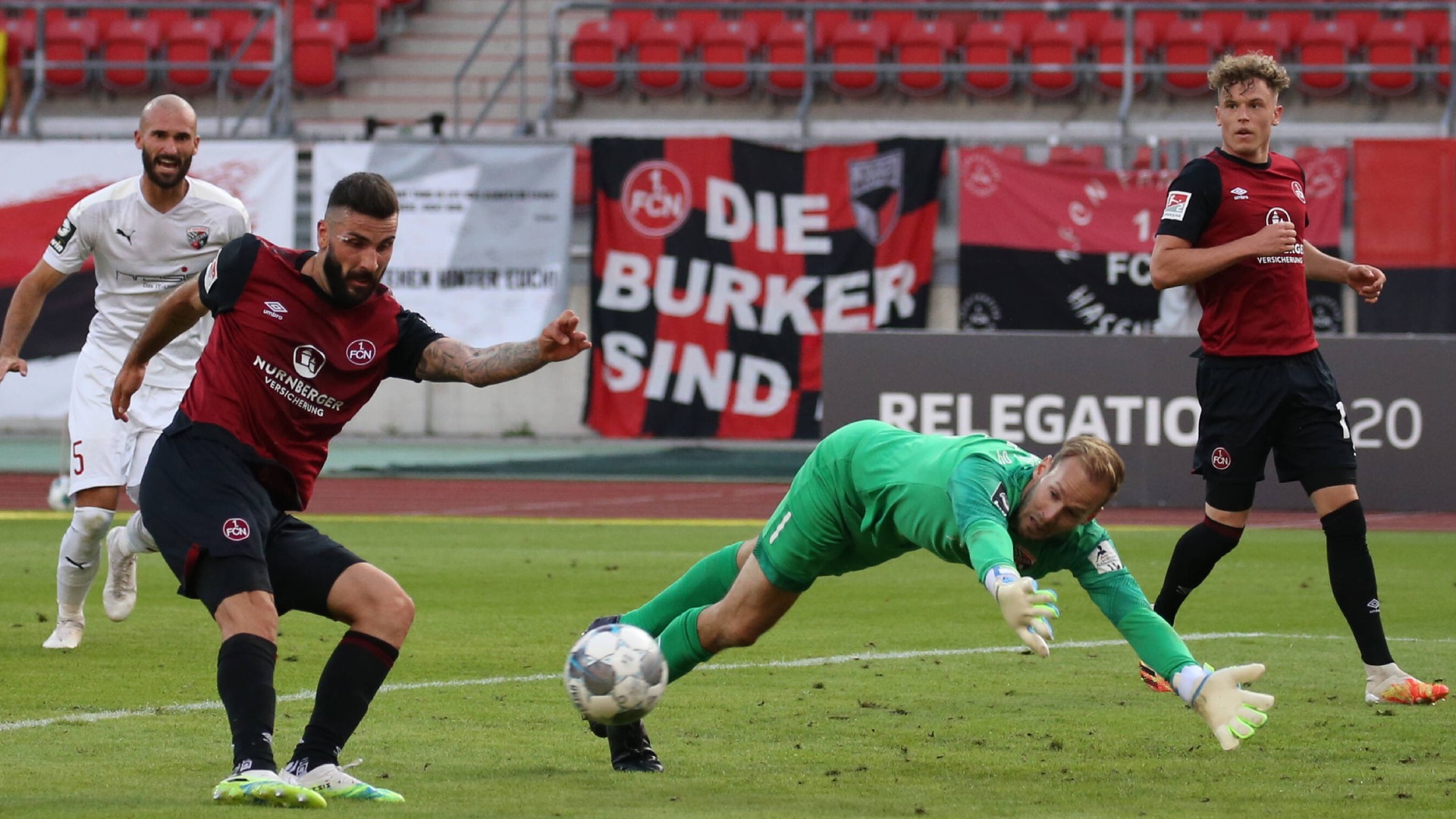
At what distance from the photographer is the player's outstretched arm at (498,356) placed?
17.4 feet

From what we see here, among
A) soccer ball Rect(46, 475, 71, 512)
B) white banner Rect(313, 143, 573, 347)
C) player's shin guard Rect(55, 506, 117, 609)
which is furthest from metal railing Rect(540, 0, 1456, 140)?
player's shin guard Rect(55, 506, 117, 609)

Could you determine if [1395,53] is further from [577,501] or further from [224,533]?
[224,533]

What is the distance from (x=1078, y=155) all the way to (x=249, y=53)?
34.9 ft

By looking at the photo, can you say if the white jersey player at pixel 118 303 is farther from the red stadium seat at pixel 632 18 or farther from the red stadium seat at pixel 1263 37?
the red stadium seat at pixel 1263 37

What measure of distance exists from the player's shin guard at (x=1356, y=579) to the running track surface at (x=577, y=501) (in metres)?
7.70

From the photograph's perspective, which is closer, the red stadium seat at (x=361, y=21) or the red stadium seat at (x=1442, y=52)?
the red stadium seat at (x=1442, y=52)

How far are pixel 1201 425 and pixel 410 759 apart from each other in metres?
3.34

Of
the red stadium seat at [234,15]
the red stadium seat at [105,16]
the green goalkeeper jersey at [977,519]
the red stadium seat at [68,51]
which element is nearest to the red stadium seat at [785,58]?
the red stadium seat at [234,15]

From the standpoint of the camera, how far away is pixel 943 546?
5426mm

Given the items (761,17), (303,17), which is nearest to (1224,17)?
(761,17)

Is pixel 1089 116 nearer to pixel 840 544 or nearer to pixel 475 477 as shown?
pixel 475 477

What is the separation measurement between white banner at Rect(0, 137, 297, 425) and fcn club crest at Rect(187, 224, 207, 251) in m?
11.9

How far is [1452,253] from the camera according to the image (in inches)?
770

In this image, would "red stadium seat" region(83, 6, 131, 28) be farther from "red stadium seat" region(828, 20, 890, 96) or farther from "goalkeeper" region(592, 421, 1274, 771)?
"goalkeeper" region(592, 421, 1274, 771)
